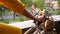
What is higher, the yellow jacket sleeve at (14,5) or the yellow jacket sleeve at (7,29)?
the yellow jacket sleeve at (14,5)

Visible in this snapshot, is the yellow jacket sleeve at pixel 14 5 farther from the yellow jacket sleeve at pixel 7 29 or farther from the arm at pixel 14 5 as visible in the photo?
the yellow jacket sleeve at pixel 7 29

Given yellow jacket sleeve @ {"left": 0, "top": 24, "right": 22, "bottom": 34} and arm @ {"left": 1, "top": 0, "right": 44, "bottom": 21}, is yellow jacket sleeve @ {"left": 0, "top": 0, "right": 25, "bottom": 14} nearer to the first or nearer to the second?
arm @ {"left": 1, "top": 0, "right": 44, "bottom": 21}

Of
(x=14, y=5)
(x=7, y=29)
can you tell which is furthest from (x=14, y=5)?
(x=7, y=29)

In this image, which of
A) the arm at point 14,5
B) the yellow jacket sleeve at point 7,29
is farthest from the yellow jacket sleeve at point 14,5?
the yellow jacket sleeve at point 7,29

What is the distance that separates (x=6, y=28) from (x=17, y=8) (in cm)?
14

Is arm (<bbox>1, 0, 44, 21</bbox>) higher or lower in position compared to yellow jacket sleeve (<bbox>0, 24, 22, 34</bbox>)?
higher

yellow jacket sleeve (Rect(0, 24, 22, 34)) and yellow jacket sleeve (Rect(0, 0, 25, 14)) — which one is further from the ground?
yellow jacket sleeve (Rect(0, 0, 25, 14))

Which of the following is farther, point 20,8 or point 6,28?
point 20,8

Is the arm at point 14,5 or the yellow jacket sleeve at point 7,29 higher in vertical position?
the arm at point 14,5

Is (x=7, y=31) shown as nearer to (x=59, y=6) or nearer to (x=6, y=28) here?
(x=6, y=28)

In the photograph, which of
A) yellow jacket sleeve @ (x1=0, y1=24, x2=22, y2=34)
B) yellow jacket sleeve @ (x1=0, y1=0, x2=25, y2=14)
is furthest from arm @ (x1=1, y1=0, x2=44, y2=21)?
yellow jacket sleeve @ (x1=0, y1=24, x2=22, y2=34)

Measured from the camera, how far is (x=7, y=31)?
0.56 m

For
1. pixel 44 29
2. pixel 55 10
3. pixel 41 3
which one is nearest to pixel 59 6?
pixel 55 10

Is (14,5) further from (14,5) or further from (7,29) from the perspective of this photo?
(7,29)
